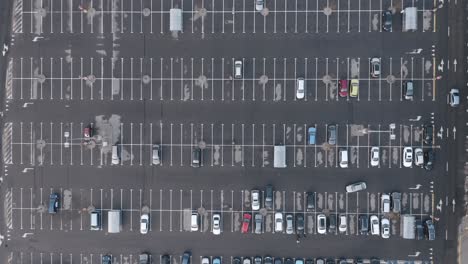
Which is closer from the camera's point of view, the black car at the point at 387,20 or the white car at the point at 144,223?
the black car at the point at 387,20

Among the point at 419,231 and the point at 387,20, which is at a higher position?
the point at 387,20

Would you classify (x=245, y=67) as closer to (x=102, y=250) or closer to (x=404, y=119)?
(x=404, y=119)

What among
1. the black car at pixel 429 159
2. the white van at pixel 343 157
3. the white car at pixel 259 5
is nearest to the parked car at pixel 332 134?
the white van at pixel 343 157

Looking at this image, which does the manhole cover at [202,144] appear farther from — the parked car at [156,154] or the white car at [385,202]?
the white car at [385,202]

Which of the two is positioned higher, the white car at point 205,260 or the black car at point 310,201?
the black car at point 310,201

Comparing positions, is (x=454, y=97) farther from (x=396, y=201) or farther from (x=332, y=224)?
(x=332, y=224)

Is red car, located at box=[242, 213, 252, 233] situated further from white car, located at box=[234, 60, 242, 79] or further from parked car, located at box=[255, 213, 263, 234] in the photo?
white car, located at box=[234, 60, 242, 79]

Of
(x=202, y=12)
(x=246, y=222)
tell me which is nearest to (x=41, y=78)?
(x=202, y=12)
